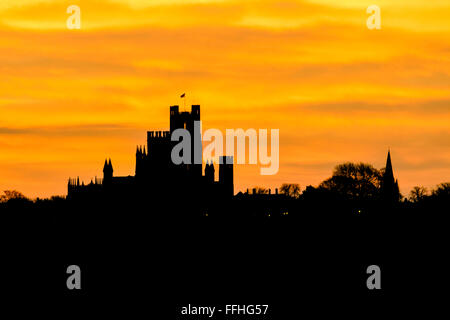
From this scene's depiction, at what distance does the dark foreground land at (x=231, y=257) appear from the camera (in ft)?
334

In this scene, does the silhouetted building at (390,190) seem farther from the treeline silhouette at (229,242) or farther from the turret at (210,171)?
the turret at (210,171)

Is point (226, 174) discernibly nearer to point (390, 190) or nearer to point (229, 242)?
point (390, 190)

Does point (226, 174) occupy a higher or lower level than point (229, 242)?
higher

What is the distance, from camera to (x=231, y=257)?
125250mm

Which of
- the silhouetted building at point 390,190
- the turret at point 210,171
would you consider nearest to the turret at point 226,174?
the turret at point 210,171

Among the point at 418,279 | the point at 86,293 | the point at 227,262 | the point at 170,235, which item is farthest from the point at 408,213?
the point at 86,293

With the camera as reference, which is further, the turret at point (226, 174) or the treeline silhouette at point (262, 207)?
the turret at point (226, 174)

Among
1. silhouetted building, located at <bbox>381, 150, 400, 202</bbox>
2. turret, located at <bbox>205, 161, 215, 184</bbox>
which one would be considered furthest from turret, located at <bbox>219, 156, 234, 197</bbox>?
silhouetted building, located at <bbox>381, 150, 400, 202</bbox>

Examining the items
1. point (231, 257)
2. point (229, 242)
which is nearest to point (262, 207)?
point (229, 242)

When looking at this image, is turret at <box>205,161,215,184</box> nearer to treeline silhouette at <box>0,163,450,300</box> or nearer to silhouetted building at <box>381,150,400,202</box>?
treeline silhouette at <box>0,163,450,300</box>

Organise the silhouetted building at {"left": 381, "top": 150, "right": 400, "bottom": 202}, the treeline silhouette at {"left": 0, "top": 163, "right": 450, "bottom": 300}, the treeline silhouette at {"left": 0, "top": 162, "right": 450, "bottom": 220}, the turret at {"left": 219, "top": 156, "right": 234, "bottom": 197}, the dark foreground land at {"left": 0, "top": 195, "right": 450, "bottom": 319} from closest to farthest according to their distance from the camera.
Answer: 1. the dark foreground land at {"left": 0, "top": 195, "right": 450, "bottom": 319}
2. the treeline silhouette at {"left": 0, "top": 163, "right": 450, "bottom": 300}
3. the treeline silhouette at {"left": 0, "top": 162, "right": 450, "bottom": 220}
4. the silhouetted building at {"left": 381, "top": 150, "right": 400, "bottom": 202}
5. the turret at {"left": 219, "top": 156, "right": 234, "bottom": 197}

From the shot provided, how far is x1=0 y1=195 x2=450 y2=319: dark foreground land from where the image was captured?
10194cm

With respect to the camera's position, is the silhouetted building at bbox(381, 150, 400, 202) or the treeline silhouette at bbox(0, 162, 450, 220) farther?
the silhouetted building at bbox(381, 150, 400, 202)

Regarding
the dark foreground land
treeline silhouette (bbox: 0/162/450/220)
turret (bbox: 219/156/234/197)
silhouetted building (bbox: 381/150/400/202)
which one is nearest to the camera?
the dark foreground land
